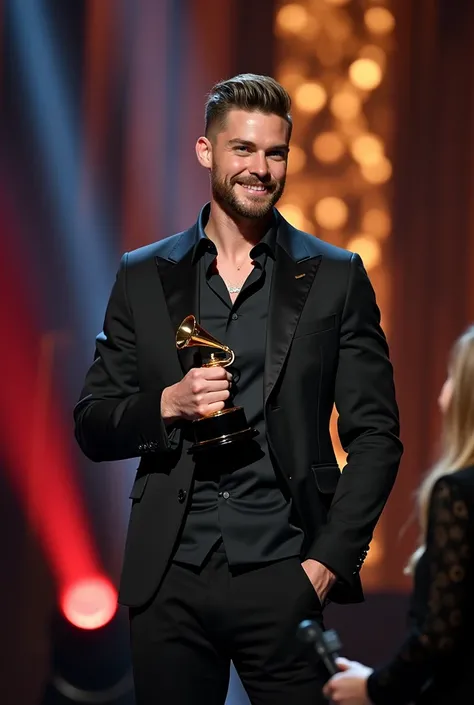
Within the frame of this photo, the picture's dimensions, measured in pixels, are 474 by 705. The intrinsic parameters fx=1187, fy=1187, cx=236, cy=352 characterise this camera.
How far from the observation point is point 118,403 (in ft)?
8.48

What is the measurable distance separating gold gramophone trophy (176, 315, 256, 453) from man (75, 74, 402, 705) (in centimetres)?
4

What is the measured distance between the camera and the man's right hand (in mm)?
2361

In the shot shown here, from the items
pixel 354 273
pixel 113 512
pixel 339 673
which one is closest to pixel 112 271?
pixel 113 512

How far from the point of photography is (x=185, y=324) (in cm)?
249

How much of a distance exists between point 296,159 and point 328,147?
11 cm

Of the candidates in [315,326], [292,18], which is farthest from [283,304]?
[292,18]

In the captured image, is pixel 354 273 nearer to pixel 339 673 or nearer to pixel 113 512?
pixel 339 673

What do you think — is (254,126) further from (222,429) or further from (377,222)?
(377,222)

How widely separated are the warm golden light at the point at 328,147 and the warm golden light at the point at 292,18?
36 cm

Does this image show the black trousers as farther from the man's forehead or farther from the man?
the man's forehead

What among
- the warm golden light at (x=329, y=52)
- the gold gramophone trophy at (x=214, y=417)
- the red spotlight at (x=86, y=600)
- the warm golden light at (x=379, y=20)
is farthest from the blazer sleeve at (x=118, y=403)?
the warm golden light at (x=379, y=20)

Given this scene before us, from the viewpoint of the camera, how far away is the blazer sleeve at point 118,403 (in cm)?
250

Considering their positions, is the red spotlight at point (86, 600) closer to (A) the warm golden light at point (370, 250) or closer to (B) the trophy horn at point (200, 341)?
(A) the warm golden light at point (370, 250)

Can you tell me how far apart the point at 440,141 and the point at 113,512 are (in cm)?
160
